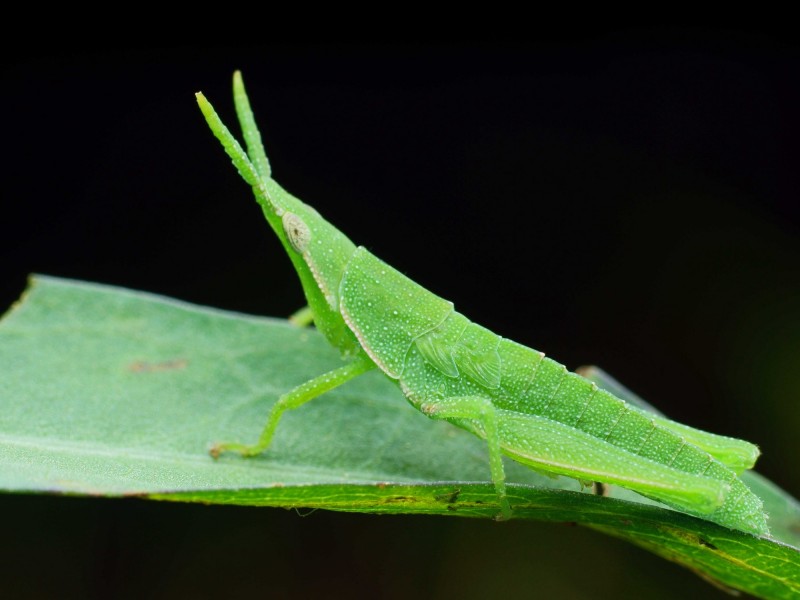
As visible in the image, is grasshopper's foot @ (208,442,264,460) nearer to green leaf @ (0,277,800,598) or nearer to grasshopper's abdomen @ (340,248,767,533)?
green leaf @ (0,277,800,598)

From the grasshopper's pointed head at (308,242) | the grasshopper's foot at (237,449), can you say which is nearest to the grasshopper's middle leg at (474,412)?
the grasshopper's pointed head at (308,242)


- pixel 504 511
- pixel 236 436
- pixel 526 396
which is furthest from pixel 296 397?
pixel 504 511

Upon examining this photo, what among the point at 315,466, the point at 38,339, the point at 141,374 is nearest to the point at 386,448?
the point at 315,466

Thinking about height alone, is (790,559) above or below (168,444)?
above

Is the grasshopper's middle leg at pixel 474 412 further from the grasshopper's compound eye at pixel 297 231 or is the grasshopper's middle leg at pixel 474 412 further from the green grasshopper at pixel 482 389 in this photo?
the grasshopper's compound eye at pixel 297 231

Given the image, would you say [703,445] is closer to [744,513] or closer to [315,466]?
[744,513]

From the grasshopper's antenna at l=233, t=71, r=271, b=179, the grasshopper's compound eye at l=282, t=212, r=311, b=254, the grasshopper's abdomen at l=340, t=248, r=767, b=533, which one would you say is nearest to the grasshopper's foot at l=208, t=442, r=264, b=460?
the grasshopper's abdomen at l=340, t=248, r=767, b=533
